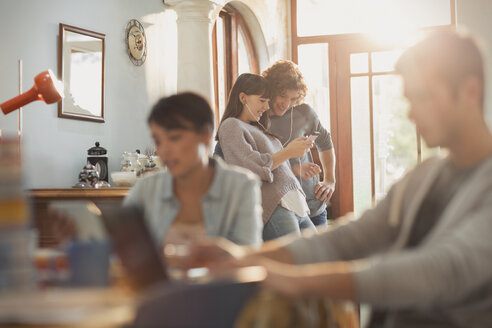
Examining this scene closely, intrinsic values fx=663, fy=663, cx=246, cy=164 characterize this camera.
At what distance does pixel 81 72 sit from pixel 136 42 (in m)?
0.74

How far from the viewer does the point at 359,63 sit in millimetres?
7508

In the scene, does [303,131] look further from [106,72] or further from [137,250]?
[137,250]

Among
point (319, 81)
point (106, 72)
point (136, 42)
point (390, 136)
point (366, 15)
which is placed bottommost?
point (390, 136)

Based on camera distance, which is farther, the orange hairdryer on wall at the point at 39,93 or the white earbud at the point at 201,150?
the orange hairdryer on wall at the point at 39,93

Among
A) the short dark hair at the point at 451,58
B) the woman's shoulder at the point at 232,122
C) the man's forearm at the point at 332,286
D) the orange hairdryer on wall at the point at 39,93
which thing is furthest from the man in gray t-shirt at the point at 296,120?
the man's forearm at the point at 332,286

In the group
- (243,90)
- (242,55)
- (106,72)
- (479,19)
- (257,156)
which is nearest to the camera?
(257,156)

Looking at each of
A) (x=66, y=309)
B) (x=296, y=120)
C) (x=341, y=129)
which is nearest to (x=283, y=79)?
(x=296, y=120)

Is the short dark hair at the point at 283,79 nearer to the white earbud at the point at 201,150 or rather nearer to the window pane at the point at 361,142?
the white earbud at the point at 201,150

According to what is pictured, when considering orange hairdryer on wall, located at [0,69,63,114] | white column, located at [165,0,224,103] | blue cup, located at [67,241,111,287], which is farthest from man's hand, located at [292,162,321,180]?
blue cup, located at [67,241,111,287]

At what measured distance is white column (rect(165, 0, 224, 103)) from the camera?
5125 millimetres

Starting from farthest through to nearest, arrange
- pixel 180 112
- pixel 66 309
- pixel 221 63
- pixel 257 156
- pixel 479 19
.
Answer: pixel 221 63 → pixel 479 19 → pixel 257 156 → pixel 180 112 → pixel 66 309

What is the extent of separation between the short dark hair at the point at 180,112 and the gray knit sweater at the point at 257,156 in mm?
1175

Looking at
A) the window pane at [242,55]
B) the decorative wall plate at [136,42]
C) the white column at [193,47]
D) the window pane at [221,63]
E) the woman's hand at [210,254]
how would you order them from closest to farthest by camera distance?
the woman's hand at [210,254] < the decorative wall plate at [136,42] < the white column at [193,47] < the window pane at [221,63] < the window pane at [242,55]

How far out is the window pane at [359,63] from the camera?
24.5ft
